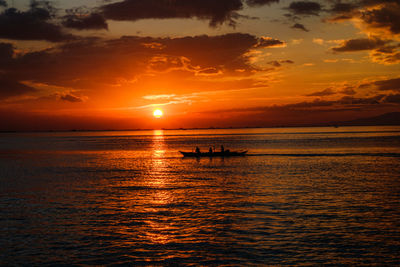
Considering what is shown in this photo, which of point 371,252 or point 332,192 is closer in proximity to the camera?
point 371,252

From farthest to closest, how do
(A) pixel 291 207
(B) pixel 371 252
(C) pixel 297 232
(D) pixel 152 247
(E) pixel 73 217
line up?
1. (A) pixel 291 207
2. (E) pixel 73 217
3. (C) pixel 297 232
4. (D) pixel 152 247
5. (B) pixel 371 252

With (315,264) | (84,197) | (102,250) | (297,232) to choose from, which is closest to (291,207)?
(297,232)

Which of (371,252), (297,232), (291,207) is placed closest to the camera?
(371,252)

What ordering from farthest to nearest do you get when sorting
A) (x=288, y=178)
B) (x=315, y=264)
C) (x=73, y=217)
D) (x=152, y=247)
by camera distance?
1. (x=288, y=178)
2. (x=73, y=217)
3. (x=152, y=247)
4. (x=315, y=264)

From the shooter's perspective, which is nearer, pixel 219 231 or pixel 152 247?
pixel 152 247

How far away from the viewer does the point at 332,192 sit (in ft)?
118

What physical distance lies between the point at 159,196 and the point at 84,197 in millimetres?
7258

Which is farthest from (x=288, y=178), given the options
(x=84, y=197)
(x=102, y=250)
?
(x=102, y=250)

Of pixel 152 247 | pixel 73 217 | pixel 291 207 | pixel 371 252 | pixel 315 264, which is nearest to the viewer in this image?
pixel 315 264

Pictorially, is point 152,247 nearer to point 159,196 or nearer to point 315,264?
point 315,264

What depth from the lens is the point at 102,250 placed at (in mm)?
19688

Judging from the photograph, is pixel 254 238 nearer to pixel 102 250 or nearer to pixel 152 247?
pixel 152 247

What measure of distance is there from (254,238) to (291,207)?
8.74 metres

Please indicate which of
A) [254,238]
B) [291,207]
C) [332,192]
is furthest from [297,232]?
[332,192]
